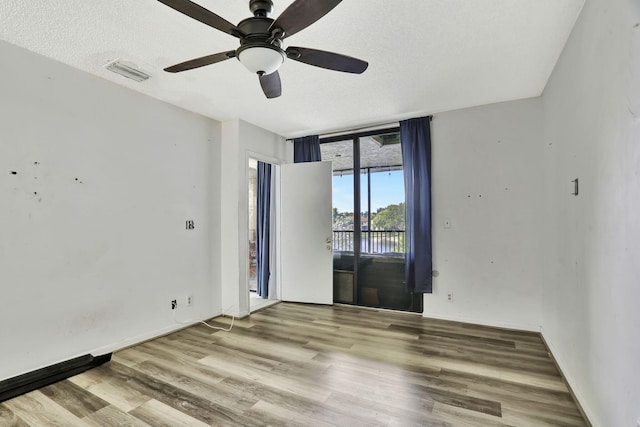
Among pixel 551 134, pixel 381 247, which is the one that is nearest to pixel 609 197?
pixel 551 134

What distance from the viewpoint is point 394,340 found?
3.17 meters

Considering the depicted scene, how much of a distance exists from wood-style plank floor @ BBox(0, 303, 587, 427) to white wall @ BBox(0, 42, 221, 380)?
1.32ft

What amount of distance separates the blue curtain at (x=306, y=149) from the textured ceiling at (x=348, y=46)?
1167 millimetres

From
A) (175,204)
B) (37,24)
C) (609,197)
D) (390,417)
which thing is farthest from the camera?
(175,204)

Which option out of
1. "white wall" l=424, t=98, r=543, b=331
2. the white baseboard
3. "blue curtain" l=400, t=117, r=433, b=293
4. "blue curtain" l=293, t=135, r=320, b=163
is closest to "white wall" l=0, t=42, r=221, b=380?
"blue curtain" l=293, t=135, r=320, b=163

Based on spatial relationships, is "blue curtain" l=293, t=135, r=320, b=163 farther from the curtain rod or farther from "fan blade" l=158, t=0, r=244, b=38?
"fan blade" l=158, t=0, r=244, b=38

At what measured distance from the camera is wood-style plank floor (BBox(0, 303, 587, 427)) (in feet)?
6.27

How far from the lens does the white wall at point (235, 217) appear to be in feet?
13.0

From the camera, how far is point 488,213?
141 inches

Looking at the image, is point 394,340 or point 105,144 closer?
point 105,144

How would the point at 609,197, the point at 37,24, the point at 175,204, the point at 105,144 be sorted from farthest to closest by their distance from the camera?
the point at 175,204, the point at 105,144, the point at 37,24, the point at 609,197

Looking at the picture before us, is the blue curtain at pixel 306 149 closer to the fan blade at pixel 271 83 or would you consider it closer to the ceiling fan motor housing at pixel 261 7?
the fan blade at pixel 271 83

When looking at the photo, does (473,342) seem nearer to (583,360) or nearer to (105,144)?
(583,360)

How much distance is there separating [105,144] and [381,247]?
3.61m
